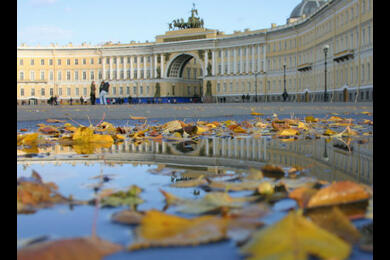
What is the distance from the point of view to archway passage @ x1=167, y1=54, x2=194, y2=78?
82562 millimetres

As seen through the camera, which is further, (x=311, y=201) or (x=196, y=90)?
(x=196, y=90)

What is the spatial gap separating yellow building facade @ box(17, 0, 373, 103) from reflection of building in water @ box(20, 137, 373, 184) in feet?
124

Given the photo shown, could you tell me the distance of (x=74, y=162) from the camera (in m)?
2.60

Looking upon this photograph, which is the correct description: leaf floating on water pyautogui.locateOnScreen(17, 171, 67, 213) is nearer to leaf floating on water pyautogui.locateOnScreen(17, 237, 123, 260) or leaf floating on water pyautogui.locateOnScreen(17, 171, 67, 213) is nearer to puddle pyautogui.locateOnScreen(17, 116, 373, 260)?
puddle pyautogui.locateOnScreen(17, 116, 373, 260)

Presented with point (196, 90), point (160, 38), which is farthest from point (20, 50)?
point (196, 90)

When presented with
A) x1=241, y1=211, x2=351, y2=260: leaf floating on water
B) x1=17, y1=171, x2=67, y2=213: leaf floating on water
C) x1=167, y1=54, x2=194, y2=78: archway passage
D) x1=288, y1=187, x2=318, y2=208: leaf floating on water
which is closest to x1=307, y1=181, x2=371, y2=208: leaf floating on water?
x1=288, y1=187, x2=318, y2=208: leaf floating on water

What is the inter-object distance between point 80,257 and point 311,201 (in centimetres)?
66

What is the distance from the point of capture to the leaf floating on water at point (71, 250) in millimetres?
865

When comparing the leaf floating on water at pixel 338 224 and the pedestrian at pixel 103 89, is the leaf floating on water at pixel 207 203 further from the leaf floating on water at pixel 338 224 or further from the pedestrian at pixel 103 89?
the pedestrian at pixel 103 89

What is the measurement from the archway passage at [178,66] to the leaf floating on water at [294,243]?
268 ft

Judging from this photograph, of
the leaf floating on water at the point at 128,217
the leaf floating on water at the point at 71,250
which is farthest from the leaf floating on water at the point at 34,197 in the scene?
the leaf floating on water at the point at 71,250

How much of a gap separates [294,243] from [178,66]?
85117 millimetres
